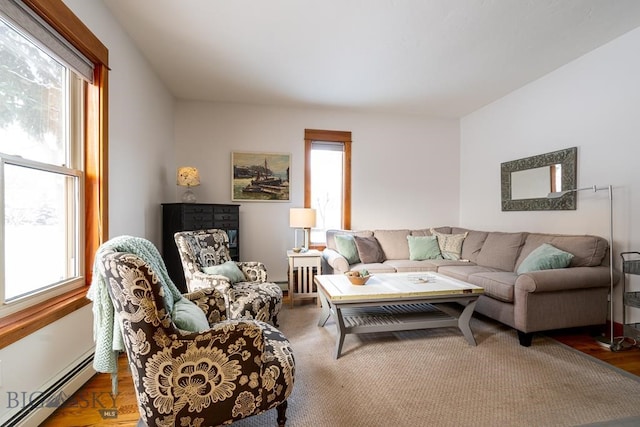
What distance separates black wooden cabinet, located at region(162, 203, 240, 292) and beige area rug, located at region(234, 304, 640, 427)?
1.61 metres

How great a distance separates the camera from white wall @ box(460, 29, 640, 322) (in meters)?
2.50

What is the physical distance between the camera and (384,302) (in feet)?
7.35

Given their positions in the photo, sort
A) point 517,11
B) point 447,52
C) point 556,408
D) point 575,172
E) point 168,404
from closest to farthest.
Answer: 1. point 168,404
2. point 556,408
3. point 517,11
4. point 447,52
5. point 575,172

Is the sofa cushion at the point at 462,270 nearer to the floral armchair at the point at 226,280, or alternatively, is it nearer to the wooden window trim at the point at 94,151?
the floral armchair at the point at 226,280

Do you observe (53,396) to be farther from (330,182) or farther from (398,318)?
(330,182)

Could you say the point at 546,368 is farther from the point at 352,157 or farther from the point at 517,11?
the point at 352,157

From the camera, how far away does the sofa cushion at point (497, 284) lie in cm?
246

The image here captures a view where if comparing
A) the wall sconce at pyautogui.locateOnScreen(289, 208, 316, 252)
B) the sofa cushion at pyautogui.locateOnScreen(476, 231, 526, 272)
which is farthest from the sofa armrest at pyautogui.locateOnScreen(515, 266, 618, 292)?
the wall sconce at pyautogui.locateOnScreen(289, 208, 316, 252)

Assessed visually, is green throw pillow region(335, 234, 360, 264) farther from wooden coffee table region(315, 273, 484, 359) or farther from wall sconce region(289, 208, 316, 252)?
wooden coffee table region(315, 273, 484, 359)

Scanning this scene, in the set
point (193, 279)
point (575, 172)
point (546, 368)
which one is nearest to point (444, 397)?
point (546, 368)

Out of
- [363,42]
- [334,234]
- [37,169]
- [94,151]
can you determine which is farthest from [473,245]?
[37,169]

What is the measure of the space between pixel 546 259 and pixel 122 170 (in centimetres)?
385

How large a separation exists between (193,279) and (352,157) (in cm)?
289

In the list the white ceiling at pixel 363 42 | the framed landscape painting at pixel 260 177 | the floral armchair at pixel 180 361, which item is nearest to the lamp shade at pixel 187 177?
the framed landscape painting at pixel 260 177
